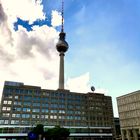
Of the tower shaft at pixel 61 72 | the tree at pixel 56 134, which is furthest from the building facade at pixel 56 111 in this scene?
the tree at pixel 56 134

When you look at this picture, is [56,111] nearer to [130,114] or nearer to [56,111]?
[56,111]

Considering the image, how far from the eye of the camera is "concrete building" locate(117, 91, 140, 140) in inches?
4119

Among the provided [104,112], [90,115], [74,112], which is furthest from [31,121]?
[104,112]

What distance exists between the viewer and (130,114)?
109250 millimetres

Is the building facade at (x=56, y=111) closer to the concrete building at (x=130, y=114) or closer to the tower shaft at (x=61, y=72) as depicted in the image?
the tower shaft at (x=61, y=72)

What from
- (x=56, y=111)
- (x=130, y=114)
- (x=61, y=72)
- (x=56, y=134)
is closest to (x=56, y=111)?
(x=56, y=111)

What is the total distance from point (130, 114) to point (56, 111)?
45.5m

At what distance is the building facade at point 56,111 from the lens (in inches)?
4478

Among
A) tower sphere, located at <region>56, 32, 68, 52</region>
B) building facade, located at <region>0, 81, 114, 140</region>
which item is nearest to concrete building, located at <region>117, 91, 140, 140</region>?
building facade, located at <region>0, 81, 114, 140</region>

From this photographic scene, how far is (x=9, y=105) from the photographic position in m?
114

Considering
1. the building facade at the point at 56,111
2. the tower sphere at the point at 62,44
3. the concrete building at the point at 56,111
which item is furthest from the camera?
the tower sphere at the point at 62,44

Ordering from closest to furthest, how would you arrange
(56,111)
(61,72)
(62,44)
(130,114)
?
(130,114)
(56,111)
(61,72)
(62,44)

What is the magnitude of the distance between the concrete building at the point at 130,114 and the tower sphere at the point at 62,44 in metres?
63.9

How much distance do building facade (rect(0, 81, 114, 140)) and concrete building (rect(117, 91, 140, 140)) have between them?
2335 cm
